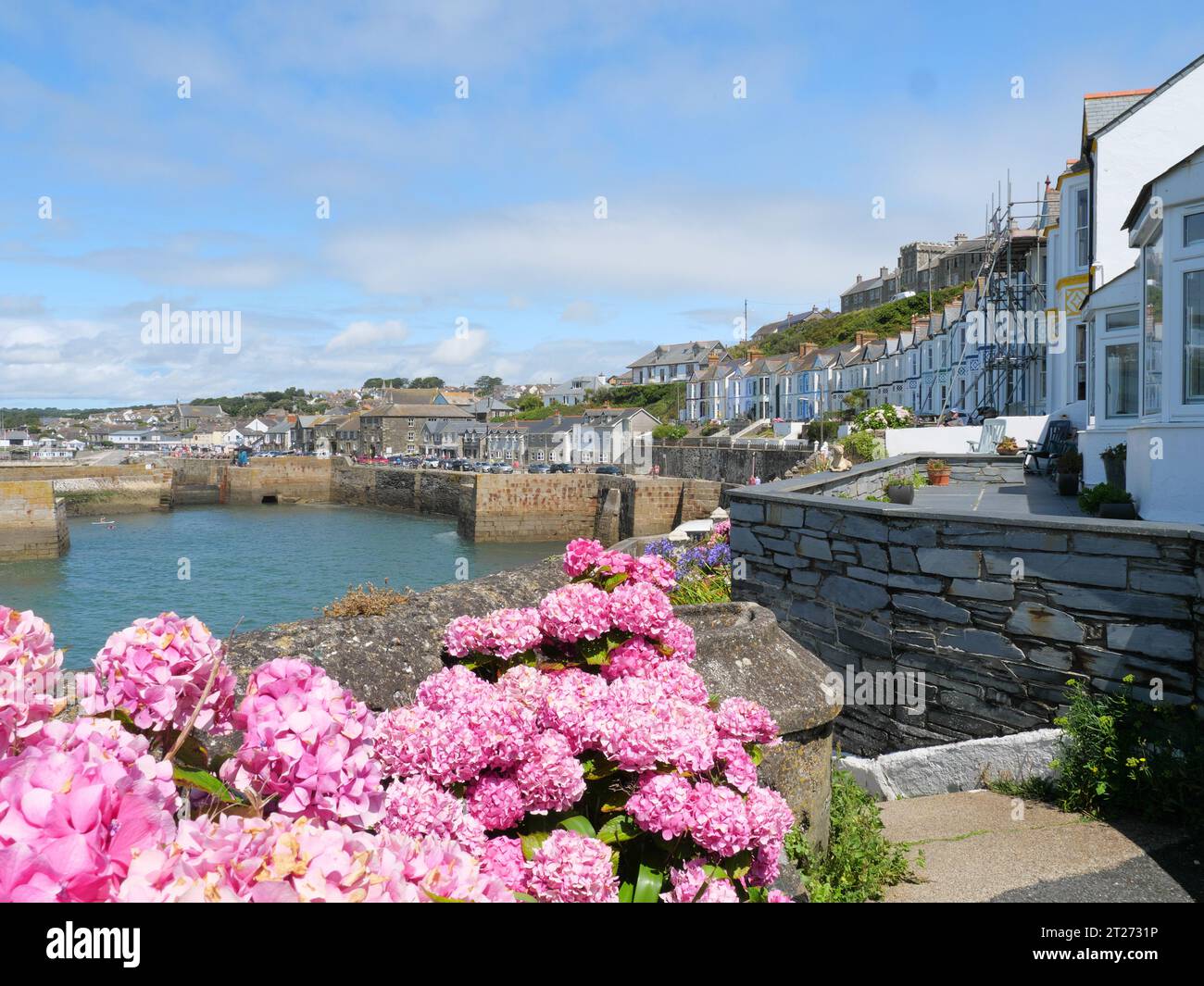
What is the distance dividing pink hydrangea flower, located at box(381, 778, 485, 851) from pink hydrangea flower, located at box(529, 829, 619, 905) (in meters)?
0.19

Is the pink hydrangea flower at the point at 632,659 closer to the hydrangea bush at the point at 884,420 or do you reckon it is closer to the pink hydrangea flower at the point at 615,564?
the pink hydrangea flower at the point at 615,564

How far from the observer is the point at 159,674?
2.14 meters

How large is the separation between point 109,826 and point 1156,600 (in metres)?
6.28

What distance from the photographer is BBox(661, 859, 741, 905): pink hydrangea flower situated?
7.66 ft

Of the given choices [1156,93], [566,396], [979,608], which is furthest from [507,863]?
[566,396]

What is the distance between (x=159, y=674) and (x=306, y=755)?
1.52ft

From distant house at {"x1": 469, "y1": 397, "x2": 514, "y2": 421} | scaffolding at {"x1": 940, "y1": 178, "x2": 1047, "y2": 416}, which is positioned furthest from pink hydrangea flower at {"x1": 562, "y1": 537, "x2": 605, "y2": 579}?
distant house at {"x1": 469, "y1": 397, "x2": 514, "y2": 421}

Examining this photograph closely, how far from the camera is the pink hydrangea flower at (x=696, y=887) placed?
7.66 ft

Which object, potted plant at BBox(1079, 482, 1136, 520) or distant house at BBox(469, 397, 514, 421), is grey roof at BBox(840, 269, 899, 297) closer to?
distant house at BBox(469, 397, 514, 421)

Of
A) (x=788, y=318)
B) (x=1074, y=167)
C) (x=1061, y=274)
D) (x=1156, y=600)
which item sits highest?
(x=788, y=318)
